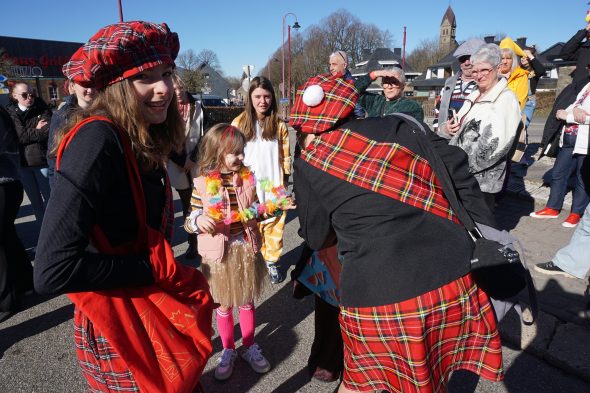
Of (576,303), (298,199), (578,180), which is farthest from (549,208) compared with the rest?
(298,199)

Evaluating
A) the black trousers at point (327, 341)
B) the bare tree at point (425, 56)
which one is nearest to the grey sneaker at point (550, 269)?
the black trousers at point (327, 341)

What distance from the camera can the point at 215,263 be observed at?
255cm

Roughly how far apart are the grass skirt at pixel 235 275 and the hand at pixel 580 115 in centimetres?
371

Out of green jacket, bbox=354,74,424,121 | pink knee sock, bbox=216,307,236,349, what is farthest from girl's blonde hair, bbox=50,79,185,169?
green jacket, bbox=354,74,424,121

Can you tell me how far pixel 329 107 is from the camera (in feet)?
5.32

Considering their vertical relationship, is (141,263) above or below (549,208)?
above

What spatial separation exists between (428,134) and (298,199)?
2.07 feet

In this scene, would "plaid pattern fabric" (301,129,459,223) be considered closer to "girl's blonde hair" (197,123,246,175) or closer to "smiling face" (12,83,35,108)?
"girl's blonde hair" (197,123,246,175)

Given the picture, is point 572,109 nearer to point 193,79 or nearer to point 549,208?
point 549,208

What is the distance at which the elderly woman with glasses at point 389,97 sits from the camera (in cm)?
360

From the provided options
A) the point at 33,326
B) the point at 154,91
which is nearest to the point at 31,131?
the point at 33,326

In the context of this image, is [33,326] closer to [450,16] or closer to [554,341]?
[554,341]

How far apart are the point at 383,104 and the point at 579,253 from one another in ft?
7.30

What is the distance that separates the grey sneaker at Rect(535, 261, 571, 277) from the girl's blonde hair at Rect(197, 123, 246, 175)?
3.04m
